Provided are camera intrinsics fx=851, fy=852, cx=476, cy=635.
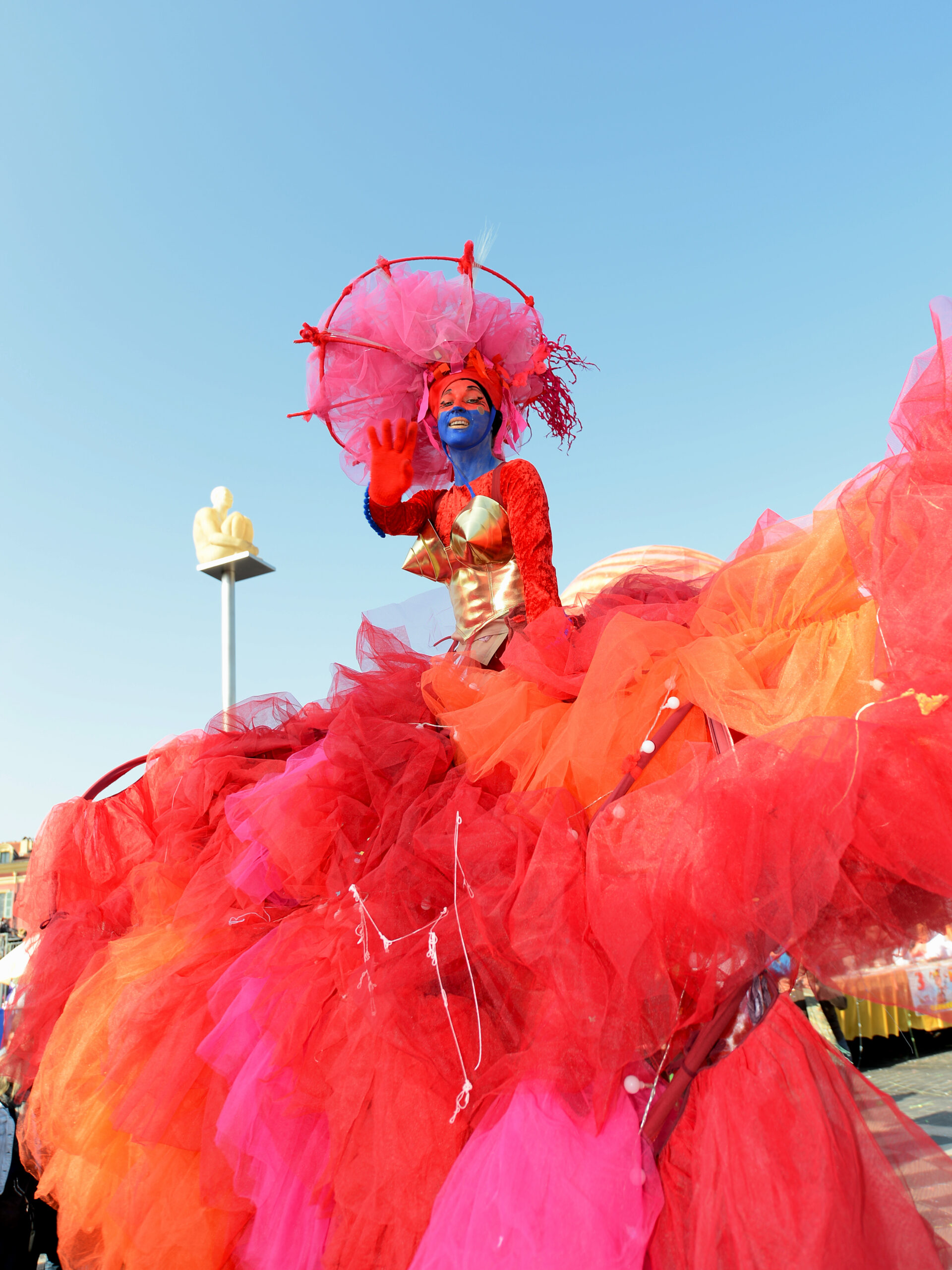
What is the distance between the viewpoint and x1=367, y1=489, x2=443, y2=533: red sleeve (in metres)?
2.57

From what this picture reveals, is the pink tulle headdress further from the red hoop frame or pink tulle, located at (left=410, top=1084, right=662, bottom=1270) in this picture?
pink tulle, located at (left=410, top=1084, right=662, bottom=1270)

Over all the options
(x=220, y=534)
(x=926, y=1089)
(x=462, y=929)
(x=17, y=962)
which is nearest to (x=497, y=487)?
(x=462, y=929)

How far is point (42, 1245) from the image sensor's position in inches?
102

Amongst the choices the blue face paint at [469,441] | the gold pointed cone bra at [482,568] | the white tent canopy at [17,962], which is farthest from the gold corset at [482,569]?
the white tent canopy at [17,962]

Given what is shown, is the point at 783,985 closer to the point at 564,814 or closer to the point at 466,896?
the point at 564,814

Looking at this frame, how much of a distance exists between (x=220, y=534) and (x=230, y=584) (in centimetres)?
48

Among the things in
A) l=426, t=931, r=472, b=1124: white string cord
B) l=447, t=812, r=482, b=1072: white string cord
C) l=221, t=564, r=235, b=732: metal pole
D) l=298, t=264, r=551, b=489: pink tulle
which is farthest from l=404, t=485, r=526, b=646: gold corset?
l=221, t=564, r=235, b=732: metal pole

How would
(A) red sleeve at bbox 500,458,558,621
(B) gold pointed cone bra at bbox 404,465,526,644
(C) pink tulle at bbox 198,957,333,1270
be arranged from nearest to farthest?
(C) pink tulle at bbox 198,957,333,1270 < (A) red sleeve at bbox 500,458,558,621 < (B) gold pointed cone bra at bbox 404,465,526,644

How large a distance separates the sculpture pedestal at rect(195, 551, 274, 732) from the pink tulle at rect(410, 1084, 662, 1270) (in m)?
6.62

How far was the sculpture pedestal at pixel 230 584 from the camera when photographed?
7613mm

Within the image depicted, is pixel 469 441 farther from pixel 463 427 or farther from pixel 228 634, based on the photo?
pixel 228 634

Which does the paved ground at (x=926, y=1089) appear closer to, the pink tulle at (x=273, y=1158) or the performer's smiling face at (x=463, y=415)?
the pink tulle at (x=273, y=1158)

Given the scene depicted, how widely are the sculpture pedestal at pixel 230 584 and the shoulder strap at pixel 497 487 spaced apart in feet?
18.4

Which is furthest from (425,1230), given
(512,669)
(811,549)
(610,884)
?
(811,549)
